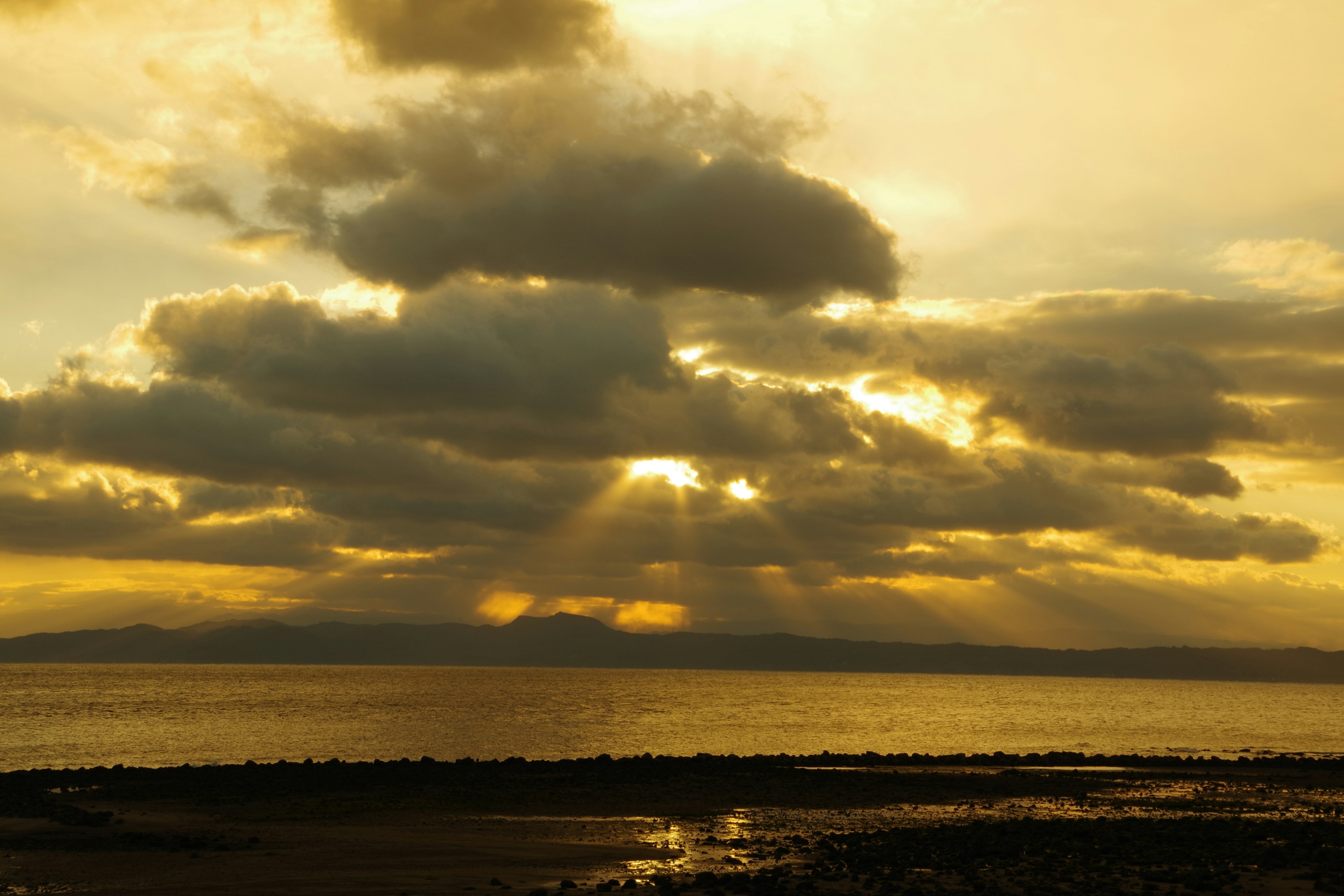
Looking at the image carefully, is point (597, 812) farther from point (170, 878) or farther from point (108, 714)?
point (108, 714)

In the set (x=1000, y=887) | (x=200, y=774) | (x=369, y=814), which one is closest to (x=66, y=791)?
(x=200, y=774)

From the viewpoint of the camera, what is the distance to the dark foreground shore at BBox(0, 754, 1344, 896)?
93.5 feet

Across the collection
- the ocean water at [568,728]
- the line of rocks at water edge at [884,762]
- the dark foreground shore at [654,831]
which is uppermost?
the dark foreground shore at [654,831]

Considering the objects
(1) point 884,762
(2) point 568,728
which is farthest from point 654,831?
(2) point 568,728

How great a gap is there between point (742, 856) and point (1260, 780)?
1780 inches

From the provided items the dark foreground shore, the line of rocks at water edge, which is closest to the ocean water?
the line of rocks at water edge

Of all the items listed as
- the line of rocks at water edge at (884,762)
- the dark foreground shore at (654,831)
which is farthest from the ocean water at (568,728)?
the dark foreground shore at (654,831)

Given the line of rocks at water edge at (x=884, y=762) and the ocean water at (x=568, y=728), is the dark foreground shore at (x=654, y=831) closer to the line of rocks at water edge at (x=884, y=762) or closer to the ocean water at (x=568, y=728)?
the line of rocks at water edge at (x=884, y=762)

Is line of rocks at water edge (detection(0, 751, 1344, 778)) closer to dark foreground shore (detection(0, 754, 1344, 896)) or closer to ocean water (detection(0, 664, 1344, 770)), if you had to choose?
dark foreground shore (detection(0, 754, 1344, 896))

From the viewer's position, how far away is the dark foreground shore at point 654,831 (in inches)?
1122

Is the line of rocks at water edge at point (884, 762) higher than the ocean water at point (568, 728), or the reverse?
the line of rocks at water edge at point (884, 762)

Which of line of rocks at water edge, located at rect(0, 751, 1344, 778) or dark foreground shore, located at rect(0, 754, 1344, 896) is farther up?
dark foreground shore, located at rect(0, 754, 1344, 896)

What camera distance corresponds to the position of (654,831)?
39.3 m

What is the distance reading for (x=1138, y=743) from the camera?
3964 inches
